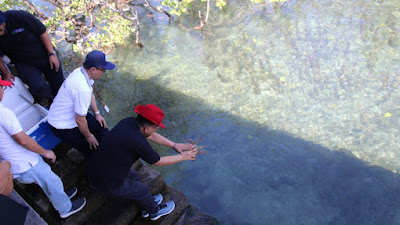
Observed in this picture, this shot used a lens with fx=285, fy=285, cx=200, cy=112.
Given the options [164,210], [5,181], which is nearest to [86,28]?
[164,210]

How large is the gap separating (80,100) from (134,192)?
1089 mm

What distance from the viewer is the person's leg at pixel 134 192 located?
9.39 ft

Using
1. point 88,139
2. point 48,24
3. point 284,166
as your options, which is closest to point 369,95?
point 284,166

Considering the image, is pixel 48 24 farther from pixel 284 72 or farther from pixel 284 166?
pixel 284 166

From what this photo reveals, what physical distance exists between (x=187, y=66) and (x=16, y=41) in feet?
12.0

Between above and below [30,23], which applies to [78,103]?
below

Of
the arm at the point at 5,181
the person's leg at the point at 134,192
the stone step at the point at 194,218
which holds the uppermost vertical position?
the arm at the point at 5,181

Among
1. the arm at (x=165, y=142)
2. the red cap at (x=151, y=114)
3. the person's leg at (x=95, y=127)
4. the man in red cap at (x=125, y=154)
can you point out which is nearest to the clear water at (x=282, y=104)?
the arm at (x=165, y=142)

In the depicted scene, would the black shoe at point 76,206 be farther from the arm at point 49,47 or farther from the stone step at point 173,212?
the arm at point 49,47

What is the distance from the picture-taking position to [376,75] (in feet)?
18.2

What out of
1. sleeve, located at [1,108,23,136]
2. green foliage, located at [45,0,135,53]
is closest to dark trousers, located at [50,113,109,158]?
sleeve, located at [1,108,23,136]

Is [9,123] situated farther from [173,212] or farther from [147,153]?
[173,212]

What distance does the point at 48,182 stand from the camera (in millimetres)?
2787

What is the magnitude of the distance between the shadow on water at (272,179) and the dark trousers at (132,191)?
1169mm
